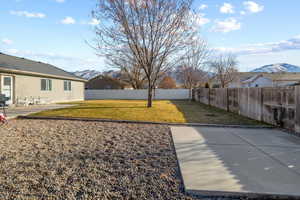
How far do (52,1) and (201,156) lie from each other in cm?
1096

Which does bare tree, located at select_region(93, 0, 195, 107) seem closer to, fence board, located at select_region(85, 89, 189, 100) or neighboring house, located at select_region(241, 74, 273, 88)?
fence board, located at select_region(85, 89, 189, 100)

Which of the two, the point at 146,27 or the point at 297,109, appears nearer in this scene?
the point at 297,109

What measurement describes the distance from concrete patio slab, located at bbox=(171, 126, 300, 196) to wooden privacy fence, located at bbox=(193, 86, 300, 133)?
1160 mm

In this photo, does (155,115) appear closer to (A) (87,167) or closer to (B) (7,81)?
(A) (87,167)

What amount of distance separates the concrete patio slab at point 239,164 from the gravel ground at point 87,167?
0.29 meters

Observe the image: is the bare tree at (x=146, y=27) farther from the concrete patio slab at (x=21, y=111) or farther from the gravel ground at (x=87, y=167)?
the gravel ground at (x=87, y=167)

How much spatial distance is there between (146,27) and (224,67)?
1048 inches

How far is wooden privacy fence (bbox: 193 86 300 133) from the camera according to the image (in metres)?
6.21

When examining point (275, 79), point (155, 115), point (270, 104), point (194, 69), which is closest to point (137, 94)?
point (194, 69)

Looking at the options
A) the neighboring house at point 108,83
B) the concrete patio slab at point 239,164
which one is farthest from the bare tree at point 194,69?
the concrete patio slab at point 239,164

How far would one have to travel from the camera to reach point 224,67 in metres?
34.8

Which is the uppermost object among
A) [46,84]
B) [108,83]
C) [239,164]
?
[108,83]

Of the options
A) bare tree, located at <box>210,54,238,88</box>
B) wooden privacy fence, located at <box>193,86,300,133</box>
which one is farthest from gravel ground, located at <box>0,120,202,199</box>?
bare tree, located at <box>210,54,238,88</box>

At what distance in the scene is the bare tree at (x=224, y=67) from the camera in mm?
34250
